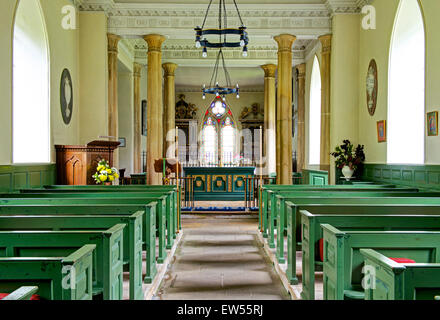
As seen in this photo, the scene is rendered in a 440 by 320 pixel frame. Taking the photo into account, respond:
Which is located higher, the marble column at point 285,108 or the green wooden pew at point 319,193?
the marble column at point 285,108

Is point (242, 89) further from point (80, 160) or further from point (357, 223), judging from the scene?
point (357, 223)

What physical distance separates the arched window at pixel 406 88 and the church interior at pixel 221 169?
28mm

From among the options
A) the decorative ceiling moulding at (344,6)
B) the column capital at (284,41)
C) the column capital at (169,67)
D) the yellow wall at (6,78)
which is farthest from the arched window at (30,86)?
the decorative ceiling moulding at (344,6)

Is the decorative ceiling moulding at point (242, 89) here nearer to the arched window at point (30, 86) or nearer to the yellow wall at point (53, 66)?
the yellow wall at point (53, 66)

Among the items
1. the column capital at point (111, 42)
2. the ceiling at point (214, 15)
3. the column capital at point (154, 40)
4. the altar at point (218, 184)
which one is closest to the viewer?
the ceiling at point (214, 15)

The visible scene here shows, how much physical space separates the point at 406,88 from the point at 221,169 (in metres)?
5.37

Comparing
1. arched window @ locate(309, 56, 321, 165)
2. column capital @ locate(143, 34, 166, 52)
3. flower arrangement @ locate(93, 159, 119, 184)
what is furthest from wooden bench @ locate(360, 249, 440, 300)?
arched window @ locate(309, 56, 321, 165)

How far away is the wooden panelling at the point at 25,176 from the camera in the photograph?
5848mm

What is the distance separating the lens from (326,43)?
32.3 feet

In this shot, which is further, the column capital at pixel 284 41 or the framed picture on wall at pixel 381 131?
the column capital at pixel 284 41

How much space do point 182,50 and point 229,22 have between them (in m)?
3.58

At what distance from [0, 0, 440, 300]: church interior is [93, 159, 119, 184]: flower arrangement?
4 cm

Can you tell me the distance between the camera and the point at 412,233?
2428mm

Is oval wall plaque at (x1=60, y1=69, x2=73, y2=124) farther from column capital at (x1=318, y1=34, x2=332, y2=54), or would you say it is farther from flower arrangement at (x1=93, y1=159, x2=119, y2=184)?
column capital at (x1=318, y1=34, x2=332, y2=54)
